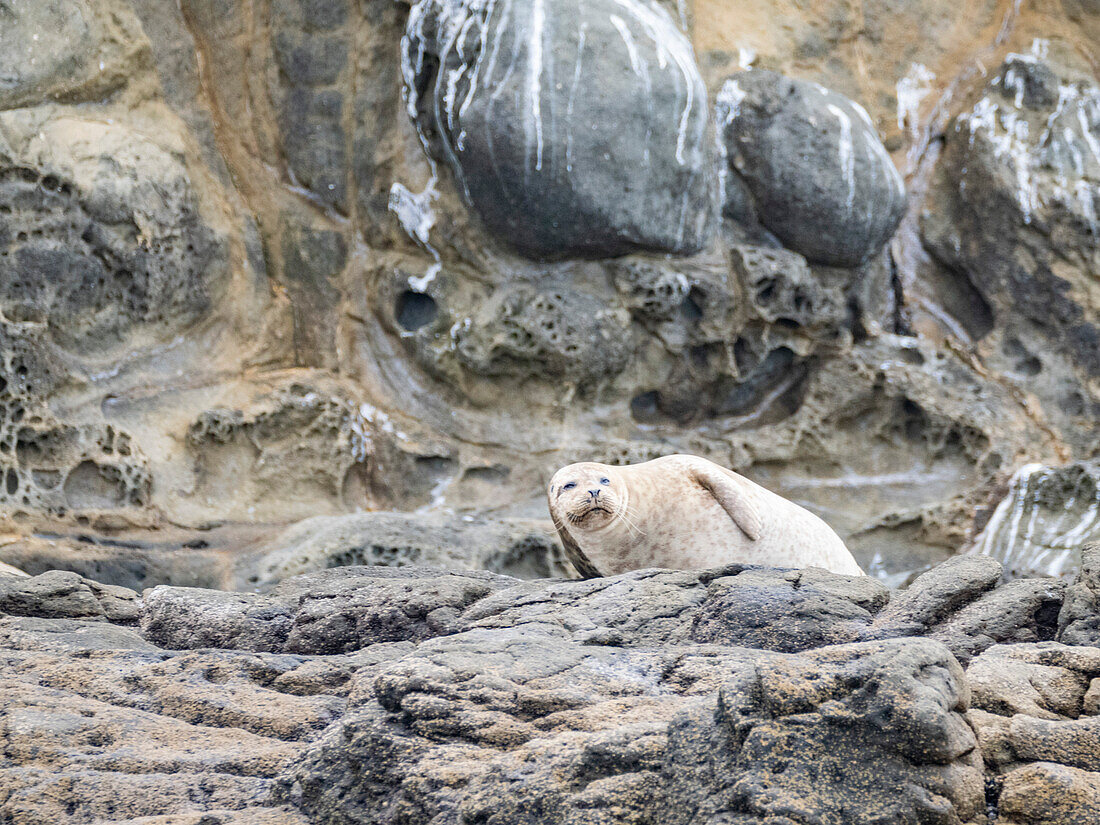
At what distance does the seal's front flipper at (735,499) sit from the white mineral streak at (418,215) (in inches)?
164

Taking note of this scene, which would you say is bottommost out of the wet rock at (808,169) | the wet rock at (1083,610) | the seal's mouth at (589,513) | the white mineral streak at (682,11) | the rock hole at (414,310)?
the rock hole at (414,310)

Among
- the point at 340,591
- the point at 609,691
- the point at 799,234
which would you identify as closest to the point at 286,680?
the point at 340,591

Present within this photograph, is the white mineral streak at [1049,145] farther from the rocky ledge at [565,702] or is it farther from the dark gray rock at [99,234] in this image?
the dark gray rock at [99,234]

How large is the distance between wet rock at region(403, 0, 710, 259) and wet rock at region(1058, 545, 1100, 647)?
5133 mm

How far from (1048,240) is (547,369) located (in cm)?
427

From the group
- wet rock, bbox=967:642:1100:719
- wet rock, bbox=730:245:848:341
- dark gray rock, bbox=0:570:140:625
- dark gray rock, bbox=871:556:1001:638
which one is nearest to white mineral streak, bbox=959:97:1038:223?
wet rock, bbox=730:245:848:341

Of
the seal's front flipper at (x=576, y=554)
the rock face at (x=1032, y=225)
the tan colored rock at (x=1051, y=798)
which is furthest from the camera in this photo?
the rock face at (x=1032, y=225)

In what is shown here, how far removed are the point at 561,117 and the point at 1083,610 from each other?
5424 millimetres

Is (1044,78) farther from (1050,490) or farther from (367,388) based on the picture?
(367,388)

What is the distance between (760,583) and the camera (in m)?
3.51

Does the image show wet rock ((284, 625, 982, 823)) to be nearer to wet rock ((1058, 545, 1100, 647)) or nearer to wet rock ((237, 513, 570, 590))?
wet rock ((1058, 545, 1100, 647))

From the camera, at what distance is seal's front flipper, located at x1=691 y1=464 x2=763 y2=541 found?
4410mm

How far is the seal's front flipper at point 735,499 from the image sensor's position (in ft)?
14.5

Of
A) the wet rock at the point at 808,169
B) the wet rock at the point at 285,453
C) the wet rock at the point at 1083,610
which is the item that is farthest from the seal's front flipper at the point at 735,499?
the wet rock at the point at 808,169
